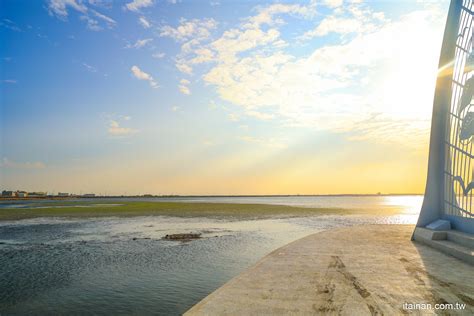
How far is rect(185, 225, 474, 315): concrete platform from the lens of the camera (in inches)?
249

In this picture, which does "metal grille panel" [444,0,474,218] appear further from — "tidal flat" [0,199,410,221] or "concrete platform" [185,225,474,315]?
"tidal flat" [0,199,410,221]

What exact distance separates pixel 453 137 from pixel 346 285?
11.3 m

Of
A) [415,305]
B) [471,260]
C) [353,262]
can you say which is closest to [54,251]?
[353,262]

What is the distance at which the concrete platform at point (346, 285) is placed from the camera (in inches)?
249

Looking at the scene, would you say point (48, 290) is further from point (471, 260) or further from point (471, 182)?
point (471, 182)

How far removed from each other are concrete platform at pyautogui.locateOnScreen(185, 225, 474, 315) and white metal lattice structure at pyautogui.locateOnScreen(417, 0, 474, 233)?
11.4 feet

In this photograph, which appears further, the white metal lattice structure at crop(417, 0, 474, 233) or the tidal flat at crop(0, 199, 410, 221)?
the tidal flat at crop(0, 199, 410, 221)

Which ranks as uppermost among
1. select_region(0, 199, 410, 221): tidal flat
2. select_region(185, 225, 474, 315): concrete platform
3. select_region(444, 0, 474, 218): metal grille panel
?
select_region(444, 0, 474, 218): metal grille panel

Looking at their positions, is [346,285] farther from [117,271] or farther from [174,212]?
[174,212]

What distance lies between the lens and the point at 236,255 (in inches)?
681

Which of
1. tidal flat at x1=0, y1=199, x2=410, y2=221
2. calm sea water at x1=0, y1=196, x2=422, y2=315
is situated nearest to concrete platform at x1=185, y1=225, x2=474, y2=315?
calm sea water at x1=0, y1=196, x2=422, y2=315

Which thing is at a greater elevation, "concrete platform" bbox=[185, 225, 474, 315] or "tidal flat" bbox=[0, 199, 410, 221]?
"concrete platform" bbox=[185, 225, 474, 315]

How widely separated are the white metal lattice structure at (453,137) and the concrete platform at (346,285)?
3464 millimetres

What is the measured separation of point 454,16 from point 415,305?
14681mm
